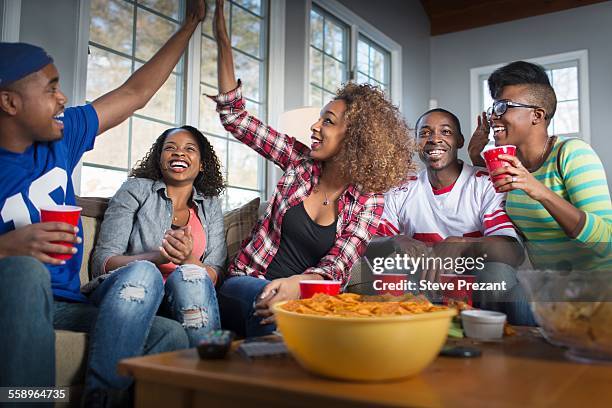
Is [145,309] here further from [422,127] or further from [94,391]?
[422,127]

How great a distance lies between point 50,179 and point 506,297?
4.98ft

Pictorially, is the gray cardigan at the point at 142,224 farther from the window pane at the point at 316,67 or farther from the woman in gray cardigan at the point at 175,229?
the window pane at the point at 316,67

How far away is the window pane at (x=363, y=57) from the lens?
5.05 meters

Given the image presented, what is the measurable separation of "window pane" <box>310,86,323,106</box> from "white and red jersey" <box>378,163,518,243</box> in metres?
2.23

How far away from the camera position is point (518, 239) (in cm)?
197

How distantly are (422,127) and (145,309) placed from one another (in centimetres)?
146

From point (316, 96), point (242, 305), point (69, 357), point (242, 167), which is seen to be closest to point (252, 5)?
point (316, 96)

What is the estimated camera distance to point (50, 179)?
149 cm

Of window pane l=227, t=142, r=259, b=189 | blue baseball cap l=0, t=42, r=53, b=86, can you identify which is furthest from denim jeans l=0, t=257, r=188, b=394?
window pane l=227, t=142, r=259, b=189

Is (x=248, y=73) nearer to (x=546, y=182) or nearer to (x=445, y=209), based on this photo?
(x=445, y=209)

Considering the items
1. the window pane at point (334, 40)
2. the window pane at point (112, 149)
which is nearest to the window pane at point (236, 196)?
the window pane at point (112, 149)

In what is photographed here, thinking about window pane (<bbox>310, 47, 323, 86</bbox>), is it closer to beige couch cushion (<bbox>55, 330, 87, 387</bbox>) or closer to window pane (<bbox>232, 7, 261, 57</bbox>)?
window pane (<bbox>232, 7, 261, 57</bbox>)

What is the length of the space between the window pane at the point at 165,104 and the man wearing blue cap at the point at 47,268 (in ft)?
4.92

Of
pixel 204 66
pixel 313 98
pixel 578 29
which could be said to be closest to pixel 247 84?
pixel 204 66
